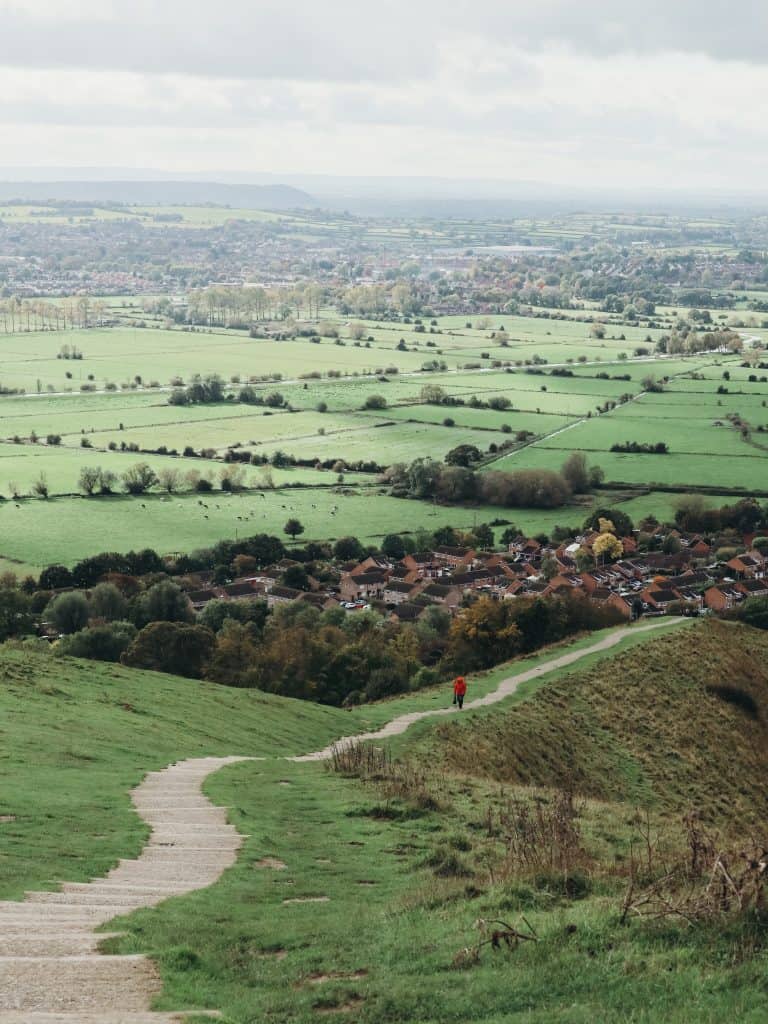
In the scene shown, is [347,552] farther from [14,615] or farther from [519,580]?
[14,615]

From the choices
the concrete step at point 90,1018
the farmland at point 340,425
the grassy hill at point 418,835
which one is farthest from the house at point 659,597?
the concrete step at point 90,1018

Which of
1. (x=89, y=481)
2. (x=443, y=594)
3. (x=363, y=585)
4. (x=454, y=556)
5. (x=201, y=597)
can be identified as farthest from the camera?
(x=89, y=481)

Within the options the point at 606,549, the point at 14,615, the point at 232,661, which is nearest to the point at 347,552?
the point at 606,549

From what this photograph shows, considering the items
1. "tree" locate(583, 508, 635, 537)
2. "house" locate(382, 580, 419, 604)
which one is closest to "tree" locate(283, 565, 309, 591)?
"house" locate(382, 580, 419, 604)

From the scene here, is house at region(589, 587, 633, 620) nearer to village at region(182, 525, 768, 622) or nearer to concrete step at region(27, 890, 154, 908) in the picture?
village at region(182, 525, 768, 622)

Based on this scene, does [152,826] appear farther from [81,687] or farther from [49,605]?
[49,605]

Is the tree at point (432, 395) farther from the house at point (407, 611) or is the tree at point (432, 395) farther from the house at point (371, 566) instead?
the house at point (407, 611)
